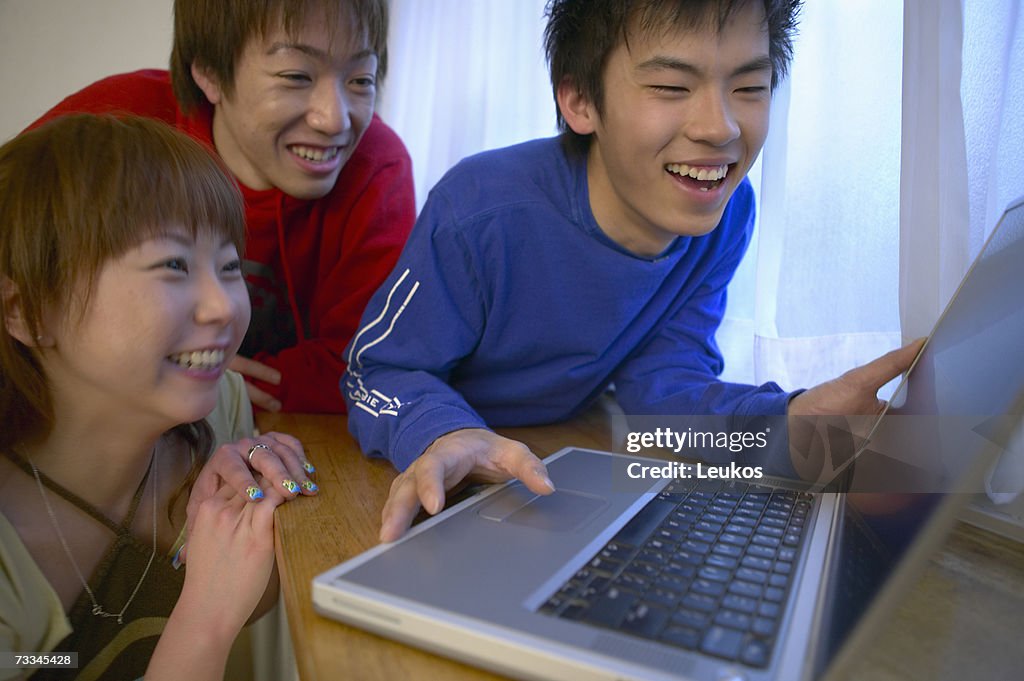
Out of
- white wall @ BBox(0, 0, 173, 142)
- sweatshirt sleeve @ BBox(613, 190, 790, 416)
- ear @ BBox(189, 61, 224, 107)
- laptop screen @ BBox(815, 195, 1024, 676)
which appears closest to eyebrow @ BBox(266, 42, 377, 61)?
ear @ BBox(189, 61, 224, 107)

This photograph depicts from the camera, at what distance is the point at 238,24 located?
3.41 ft

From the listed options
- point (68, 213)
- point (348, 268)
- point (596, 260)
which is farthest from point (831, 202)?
point (68, 213)

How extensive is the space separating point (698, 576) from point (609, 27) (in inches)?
24.5

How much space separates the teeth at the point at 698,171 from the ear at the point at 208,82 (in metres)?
0.71

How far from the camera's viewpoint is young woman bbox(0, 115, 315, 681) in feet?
2.13

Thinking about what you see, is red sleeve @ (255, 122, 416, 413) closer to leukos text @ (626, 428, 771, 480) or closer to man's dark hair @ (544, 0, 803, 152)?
man's dark hair @ (544, 0, 803, 152)

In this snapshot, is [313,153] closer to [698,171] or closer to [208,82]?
[208,82]

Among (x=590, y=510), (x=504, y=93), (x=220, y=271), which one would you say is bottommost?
(x=590, y=510)

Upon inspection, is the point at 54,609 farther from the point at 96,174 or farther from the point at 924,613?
the point at 924,613

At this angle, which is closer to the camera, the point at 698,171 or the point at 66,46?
the point at 698,171

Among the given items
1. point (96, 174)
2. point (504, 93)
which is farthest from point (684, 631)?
point (504, 93)

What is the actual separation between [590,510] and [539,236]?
16.0 inches

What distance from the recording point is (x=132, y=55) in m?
1.95

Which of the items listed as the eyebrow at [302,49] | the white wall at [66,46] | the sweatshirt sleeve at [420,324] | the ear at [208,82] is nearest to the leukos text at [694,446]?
the sweatshirt sleeve at [420,324]
